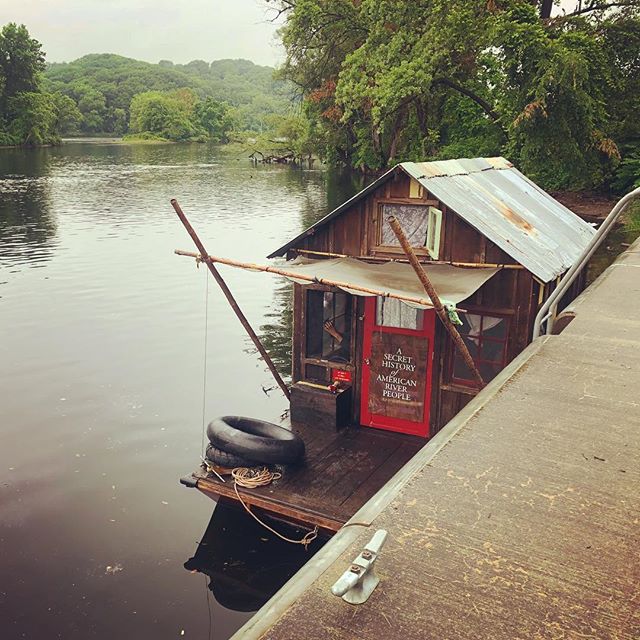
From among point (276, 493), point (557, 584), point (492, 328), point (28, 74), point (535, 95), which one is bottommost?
point (276, 493)

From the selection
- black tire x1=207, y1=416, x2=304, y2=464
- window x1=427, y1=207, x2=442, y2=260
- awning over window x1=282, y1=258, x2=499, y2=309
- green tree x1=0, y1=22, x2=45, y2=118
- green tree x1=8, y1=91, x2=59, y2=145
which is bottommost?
black tire x1=207, y1=416, x2=304, y2=464

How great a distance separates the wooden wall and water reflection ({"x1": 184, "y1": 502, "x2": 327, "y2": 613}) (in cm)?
263

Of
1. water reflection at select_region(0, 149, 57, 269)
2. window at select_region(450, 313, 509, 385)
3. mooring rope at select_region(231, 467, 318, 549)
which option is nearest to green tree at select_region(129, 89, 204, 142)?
water reflection at select_region(0, 149, 57, 269)

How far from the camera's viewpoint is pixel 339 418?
1204 centimetres

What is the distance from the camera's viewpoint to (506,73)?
34.3m

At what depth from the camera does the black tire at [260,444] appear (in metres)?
10.3

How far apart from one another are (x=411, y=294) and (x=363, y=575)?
730 cm

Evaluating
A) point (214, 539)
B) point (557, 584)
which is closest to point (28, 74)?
point (214, 539)

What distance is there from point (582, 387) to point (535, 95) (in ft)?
99.4

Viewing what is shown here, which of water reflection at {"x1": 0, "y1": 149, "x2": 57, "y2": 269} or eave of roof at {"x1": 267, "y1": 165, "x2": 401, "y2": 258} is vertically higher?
eave of roof at {"x1": 267, "y1": 165, "x2": 401, "y2": 258}

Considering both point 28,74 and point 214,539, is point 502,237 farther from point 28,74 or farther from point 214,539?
point 28,74

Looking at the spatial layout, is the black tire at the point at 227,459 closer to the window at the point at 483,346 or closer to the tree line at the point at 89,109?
the window at the point at 483,346

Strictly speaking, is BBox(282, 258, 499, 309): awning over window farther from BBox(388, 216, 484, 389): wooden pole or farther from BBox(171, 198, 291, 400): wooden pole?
BBox(171, 198, 291, 400): wooden pole

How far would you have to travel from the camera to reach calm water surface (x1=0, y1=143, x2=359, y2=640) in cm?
1013
